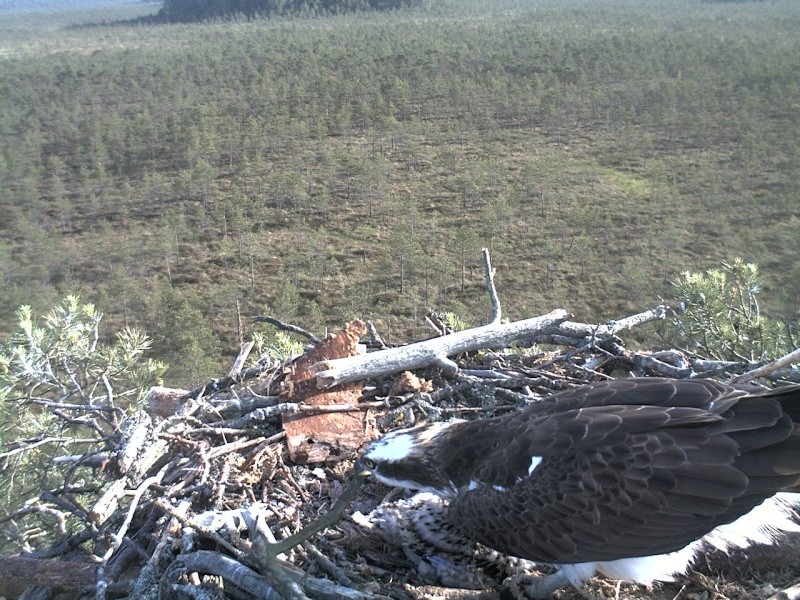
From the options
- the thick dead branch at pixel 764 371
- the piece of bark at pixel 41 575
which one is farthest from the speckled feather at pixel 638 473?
the piece of bark at pixel 41 575

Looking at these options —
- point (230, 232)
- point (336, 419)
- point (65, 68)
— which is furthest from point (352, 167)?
point (65, 68)

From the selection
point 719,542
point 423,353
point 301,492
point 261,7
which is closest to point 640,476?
point 719,542

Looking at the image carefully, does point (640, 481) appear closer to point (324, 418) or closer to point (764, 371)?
point (764, 371)

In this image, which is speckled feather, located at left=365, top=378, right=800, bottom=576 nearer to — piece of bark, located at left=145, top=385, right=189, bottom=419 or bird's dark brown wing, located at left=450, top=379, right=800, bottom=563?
bird's dark brown wing, located at left=450, top=379, right=800, bottom=563

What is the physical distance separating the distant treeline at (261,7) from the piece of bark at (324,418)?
98.9m

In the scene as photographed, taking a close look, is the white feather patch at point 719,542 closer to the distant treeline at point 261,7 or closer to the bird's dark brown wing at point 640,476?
the bird's dark brown wing at point 640,476

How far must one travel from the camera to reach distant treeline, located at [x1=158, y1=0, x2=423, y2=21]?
96.5 meters

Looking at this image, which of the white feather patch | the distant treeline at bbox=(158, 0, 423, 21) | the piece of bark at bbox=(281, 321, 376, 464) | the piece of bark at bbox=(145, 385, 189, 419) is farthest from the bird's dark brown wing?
the distant treeline at bbox=(158, 0, 423, 21)

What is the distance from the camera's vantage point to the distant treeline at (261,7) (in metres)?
96.5

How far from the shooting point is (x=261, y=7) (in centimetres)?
10112

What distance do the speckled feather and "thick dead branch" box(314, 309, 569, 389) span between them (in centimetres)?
154

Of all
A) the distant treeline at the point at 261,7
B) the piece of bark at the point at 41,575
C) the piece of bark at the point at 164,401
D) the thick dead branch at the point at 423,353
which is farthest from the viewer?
the distant treeline at the point at 261,7

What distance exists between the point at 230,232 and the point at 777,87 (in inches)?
1480

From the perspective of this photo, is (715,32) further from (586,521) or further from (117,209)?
(586,521)
